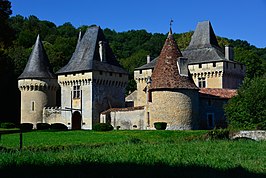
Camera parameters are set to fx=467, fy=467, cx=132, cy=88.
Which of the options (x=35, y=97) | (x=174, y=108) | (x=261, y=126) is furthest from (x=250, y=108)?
(x=35, y=97)

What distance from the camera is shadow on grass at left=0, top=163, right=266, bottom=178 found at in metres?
10.9

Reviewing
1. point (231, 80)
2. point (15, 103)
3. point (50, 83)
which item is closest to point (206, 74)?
point (231, 80)

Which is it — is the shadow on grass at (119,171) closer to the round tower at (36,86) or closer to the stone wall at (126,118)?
the stone wall at (126,118)

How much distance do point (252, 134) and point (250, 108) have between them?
450 centimetres

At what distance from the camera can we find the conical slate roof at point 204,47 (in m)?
42.1

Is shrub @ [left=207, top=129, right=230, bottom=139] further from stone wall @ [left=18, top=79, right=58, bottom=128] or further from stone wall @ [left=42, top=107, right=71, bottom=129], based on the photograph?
stone wall @ [left=18, top=79, right=58, bottom=128]

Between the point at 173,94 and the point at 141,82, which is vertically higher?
the point at 141,82

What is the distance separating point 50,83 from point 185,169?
2994 cm

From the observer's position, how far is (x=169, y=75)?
3052 cm

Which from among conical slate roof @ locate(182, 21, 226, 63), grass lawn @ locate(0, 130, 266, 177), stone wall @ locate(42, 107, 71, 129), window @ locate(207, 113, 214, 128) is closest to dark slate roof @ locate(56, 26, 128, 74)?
stone wall @ locate(42, 107, 71, 129)

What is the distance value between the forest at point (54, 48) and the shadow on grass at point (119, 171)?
1765cm

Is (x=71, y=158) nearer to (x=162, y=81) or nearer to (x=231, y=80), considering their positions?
(x=162, y=81)

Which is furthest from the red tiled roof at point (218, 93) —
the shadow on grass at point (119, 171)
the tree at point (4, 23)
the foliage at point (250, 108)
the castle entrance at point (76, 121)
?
the shadow on grass at point (119, 171)

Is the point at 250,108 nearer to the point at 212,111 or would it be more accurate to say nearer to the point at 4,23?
the point at 212,111
